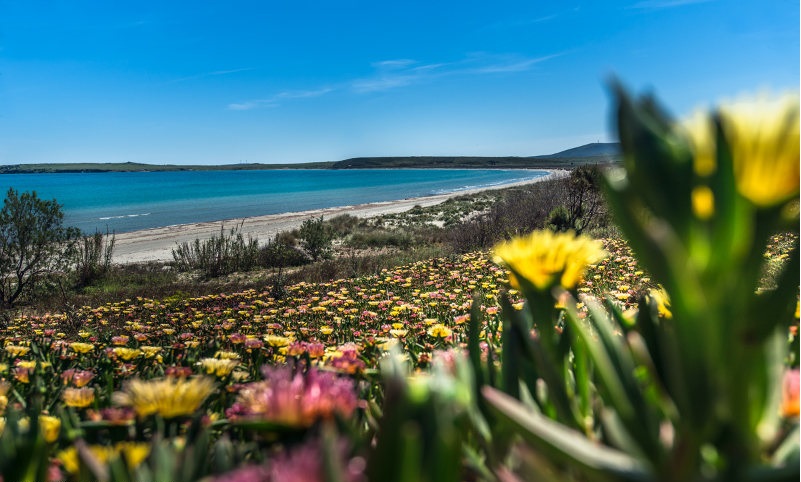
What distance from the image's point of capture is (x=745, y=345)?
1.60 ft

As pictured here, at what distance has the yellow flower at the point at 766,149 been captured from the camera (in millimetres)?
496

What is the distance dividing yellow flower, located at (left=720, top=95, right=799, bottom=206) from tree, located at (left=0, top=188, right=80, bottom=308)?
11.2 m

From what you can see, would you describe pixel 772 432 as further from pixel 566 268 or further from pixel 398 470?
pixel 398 470

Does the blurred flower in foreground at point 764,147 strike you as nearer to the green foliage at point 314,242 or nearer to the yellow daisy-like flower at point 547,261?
the yellow daisy-like flower at point 547,261

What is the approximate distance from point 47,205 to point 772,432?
38.8ft

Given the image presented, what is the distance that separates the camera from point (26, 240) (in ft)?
31.6

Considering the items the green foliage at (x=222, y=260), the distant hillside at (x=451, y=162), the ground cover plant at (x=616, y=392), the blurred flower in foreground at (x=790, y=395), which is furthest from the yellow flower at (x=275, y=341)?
the distant hillside at (x=451, y=162)

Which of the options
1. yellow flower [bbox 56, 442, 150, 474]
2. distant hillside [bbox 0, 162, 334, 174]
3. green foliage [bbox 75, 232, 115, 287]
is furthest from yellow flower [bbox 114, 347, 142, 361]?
distant hillside [bbox 0, 162, 334, 174]

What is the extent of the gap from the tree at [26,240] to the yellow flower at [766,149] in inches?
442


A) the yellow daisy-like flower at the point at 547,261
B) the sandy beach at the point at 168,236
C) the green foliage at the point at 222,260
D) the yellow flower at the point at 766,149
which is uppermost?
the yellow flower at the point at 766,149

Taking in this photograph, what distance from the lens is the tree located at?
30.7ft

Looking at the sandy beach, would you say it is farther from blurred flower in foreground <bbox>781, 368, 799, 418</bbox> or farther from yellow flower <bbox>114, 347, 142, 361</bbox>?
blurred flower in foreground <bbox>781, 368, 799, 418</bbox>

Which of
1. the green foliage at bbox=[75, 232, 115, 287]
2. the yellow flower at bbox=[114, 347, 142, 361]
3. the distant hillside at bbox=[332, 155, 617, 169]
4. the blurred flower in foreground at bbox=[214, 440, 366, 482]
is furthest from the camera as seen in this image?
the distant hillside at bbox=[332, 155, 617, 169]

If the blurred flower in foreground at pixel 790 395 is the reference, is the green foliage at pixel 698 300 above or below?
above
